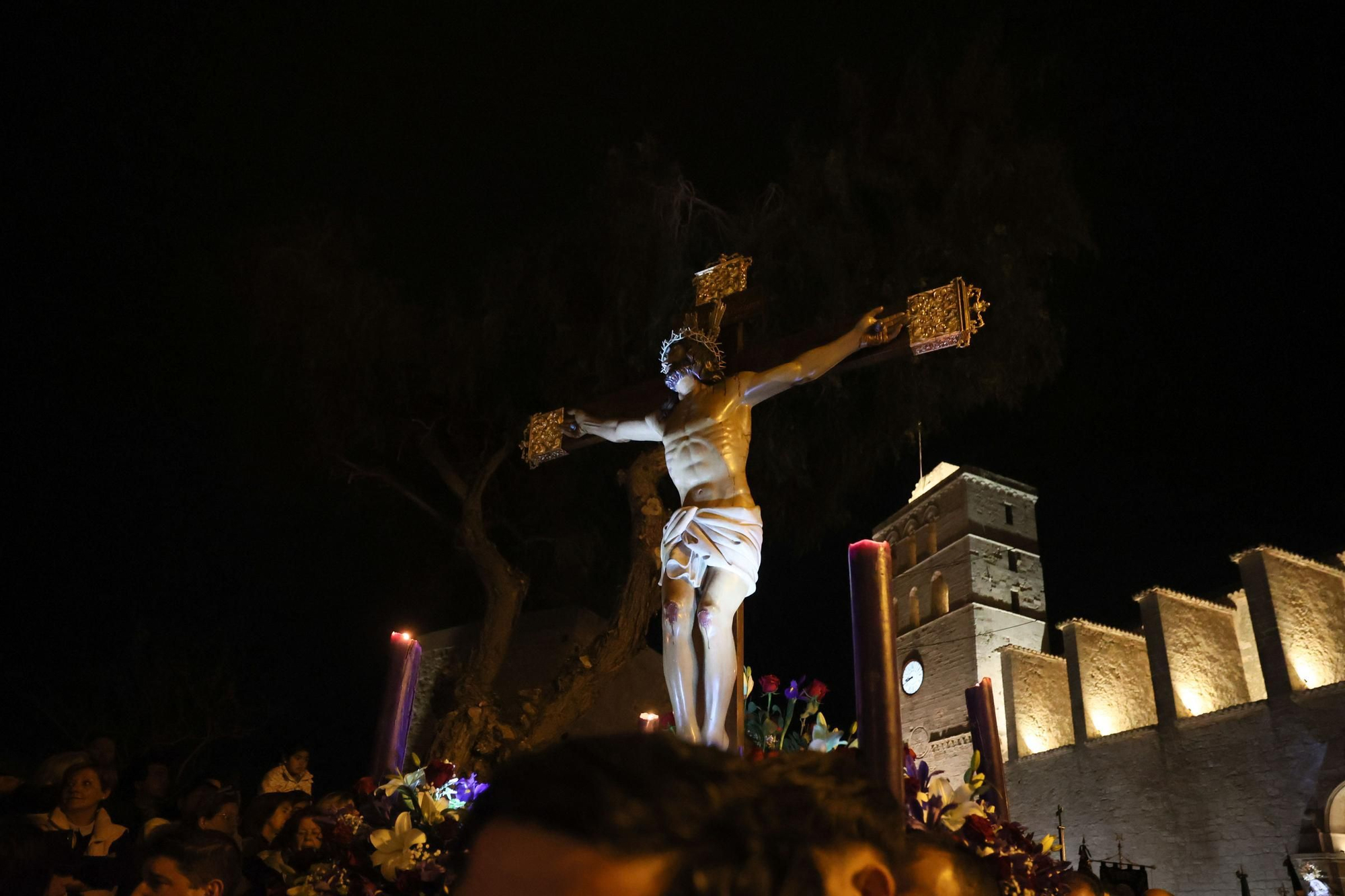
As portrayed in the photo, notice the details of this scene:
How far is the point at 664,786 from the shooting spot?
769 millimetres

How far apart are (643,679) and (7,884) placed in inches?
408

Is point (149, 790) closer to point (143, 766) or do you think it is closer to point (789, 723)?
point (143, 766)

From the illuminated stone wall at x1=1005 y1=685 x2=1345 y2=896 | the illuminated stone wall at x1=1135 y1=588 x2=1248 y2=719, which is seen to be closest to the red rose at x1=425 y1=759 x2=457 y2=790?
the illuminated stone wall at x1=1005 y1=685 x2=1345 y2=896

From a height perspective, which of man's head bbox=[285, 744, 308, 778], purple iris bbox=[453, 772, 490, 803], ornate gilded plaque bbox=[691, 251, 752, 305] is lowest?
purple iris bbox=[453, 772, 490, 803]

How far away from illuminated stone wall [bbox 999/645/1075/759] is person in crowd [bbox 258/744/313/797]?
24357 mm

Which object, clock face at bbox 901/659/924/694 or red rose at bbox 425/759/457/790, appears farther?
clock face at bbox 901/659/924/694

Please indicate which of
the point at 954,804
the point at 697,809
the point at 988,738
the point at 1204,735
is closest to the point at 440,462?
the point at 988,738

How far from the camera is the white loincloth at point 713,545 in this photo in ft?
13.0

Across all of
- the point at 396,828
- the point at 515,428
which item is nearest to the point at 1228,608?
the point at 515,428

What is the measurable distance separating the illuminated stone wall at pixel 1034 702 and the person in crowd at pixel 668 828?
27761 mm

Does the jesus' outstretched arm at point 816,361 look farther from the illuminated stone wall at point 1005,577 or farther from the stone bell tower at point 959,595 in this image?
the illuminated stone wall at point 1005,577

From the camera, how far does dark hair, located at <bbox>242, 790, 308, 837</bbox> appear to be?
4.03m

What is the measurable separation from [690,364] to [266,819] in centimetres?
278

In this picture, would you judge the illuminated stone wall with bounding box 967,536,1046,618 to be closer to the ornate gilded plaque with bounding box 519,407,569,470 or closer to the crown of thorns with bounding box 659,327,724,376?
the ornate gilded plaque with bounding box 519,407,569,470
